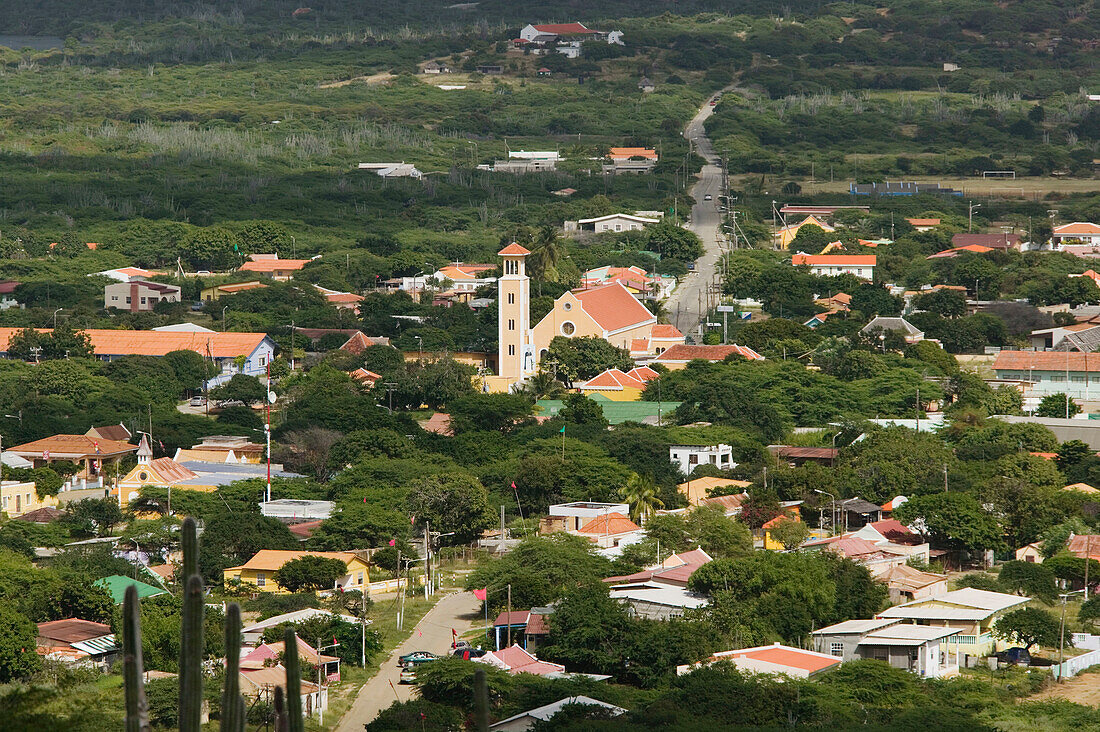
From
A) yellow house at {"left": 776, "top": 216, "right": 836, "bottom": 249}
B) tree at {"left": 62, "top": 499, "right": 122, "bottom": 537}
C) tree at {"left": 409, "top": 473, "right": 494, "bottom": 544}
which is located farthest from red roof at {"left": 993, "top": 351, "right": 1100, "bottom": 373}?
yellow house at {"left": 776, "top": 216, "right": 836, "bottom": 249}

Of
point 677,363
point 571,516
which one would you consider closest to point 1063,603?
point 571,516

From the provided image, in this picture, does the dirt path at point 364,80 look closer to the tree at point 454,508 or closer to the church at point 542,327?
the church at point 542,327

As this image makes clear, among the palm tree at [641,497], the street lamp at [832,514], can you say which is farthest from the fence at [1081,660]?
the palm tree at [641,497]

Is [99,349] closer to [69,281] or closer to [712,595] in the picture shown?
[69,281]

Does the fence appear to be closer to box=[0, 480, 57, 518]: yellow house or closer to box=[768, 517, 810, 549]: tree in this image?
box=[768, 517, 810, 549]: tree

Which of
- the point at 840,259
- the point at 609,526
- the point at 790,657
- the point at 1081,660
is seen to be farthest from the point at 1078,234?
the point at 790,657
